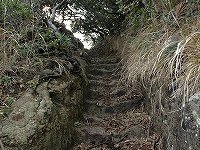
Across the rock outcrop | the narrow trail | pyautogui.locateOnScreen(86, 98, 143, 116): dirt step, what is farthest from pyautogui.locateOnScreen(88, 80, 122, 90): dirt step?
the rock outcrop

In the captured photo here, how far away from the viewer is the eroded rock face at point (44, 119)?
1.43m

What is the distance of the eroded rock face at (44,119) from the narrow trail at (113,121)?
0.27m

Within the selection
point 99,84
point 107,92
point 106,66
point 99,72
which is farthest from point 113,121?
point 106,66

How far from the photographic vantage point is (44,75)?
2.17 metres

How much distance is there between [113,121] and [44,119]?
1.17 meters

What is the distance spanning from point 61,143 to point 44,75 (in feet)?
3.24

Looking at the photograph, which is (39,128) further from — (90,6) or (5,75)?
(90,6)

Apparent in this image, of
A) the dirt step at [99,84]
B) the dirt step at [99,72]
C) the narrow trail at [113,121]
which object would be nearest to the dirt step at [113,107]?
the narrow trail at [113,121]

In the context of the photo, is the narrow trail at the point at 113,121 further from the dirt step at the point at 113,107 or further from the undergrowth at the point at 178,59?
the undergrowth at the point at 178,59

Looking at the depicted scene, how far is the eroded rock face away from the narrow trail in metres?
0.27

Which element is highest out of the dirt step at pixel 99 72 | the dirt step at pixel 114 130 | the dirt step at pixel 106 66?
the dirt step at pixel 106 66

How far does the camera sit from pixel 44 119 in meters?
1.66

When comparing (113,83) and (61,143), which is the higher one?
(113,83)

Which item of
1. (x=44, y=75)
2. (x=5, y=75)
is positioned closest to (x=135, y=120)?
(x=44, y=75)
